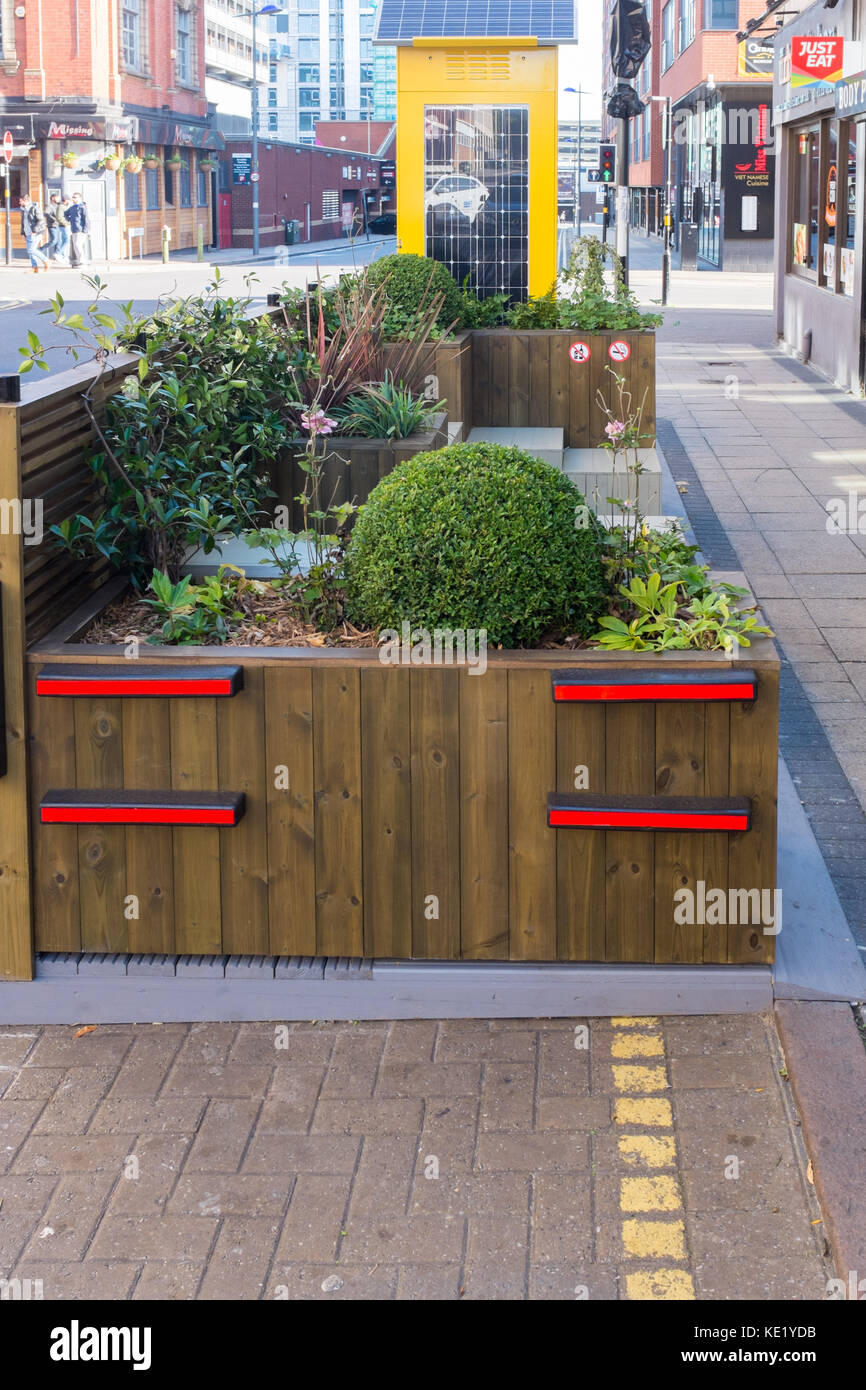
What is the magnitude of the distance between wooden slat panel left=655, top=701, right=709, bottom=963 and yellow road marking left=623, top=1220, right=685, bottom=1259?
103cm

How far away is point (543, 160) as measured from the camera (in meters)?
14.5

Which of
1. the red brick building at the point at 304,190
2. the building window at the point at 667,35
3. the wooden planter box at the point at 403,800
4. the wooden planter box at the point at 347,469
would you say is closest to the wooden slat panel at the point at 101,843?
the wooden planter box at the point at 403,800

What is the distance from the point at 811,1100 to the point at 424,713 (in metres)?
1.40

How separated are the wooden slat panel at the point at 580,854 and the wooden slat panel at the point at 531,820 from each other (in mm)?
22

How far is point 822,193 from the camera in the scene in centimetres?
2181

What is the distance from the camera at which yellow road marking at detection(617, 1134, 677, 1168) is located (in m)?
3.83

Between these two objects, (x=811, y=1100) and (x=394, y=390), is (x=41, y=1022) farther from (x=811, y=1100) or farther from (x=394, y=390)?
(x=394, y=390)

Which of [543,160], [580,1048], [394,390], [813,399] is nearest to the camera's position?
[580,1048]

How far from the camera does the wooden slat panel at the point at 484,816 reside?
4422 millimetres

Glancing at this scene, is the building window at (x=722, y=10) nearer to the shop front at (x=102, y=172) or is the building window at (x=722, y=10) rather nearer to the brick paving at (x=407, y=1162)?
the shop front at (x=102, y=172)

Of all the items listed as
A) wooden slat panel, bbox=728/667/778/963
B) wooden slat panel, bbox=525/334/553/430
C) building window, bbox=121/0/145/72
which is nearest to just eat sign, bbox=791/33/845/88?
wooden slat panel, bbox=525/334/553/430

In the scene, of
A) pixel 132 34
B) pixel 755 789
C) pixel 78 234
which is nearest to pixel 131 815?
pixel 755 789

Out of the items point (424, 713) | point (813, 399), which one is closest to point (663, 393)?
point (813, 399)
